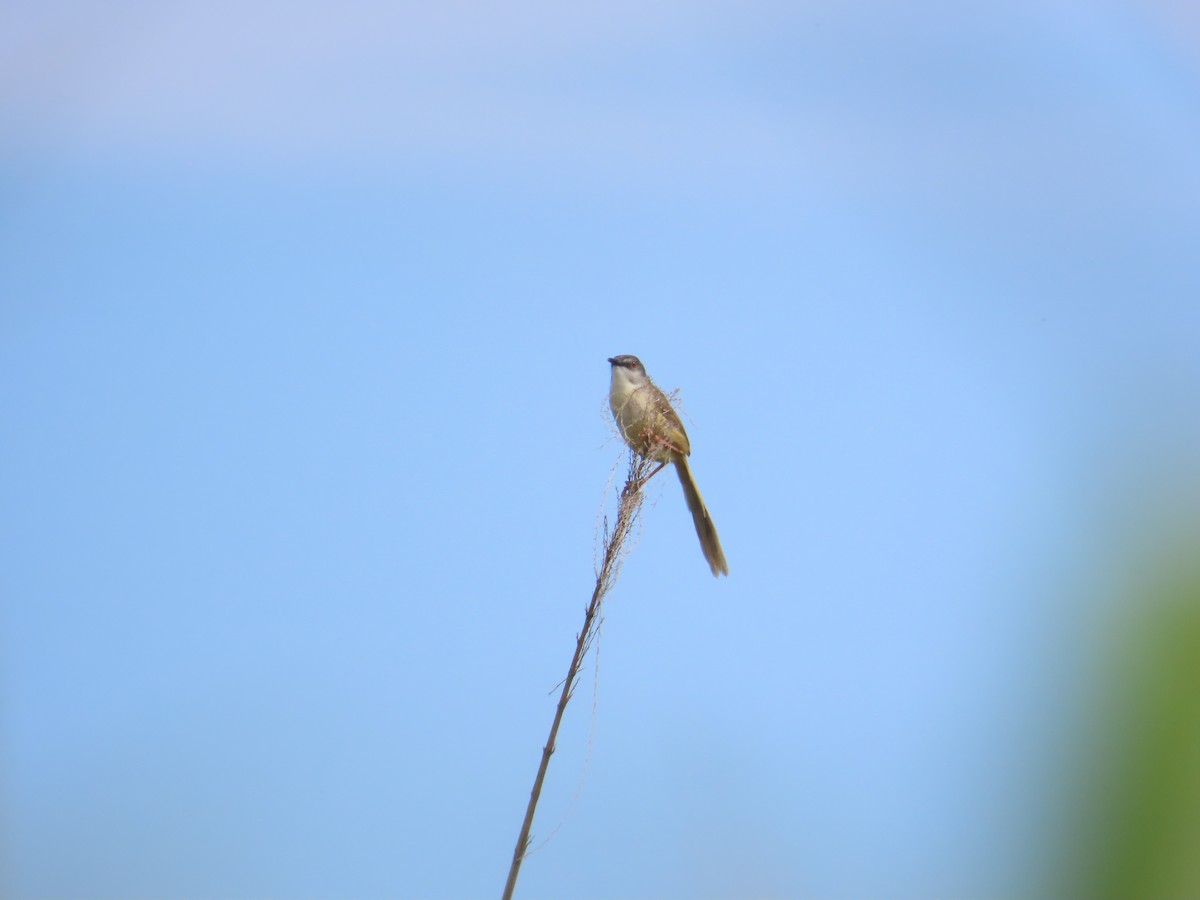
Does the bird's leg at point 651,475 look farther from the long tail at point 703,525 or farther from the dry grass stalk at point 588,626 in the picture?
the long tail at point 703,525

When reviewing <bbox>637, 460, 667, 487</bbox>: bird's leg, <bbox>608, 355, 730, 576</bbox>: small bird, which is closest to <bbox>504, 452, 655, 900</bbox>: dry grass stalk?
<bbox>637, 460, 667, 487</bbox>: bird's leg

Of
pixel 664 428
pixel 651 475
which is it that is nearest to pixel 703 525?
pixel 664 428

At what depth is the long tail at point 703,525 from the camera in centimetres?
630

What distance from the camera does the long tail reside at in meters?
6.30

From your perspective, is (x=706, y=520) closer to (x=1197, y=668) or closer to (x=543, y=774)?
(x=543, y=774)

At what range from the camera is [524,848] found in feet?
8.31

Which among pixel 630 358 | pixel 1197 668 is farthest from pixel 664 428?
pixel 1197 668

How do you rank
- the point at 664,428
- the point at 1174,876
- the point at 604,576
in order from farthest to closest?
the point at 664,428 → the point at 604,576 → the point at 1174,876

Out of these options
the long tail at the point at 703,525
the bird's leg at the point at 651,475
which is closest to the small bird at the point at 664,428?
the long tail at the point at 703,525

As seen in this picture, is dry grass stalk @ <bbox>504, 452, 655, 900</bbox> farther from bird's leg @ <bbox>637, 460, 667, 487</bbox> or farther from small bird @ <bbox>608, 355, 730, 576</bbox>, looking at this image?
small bird @ <bbox>608, 355, 730, 576</bbox>

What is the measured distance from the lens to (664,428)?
19.1 feet

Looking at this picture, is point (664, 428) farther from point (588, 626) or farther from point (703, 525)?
point (588, 626)

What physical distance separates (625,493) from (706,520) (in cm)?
284

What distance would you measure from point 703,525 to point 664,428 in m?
0.82
